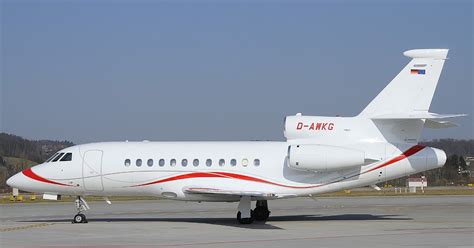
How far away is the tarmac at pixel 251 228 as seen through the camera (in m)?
19.1

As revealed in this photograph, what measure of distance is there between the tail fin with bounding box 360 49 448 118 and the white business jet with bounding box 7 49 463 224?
35 mm

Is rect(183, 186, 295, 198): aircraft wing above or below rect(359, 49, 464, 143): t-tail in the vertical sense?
below

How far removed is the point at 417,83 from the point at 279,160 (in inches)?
222

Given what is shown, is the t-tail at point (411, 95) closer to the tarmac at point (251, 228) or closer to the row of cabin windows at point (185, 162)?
the tarmac at point (251, 228)

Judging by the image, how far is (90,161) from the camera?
26.8 metres

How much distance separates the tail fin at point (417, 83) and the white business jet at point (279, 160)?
4 centimetres

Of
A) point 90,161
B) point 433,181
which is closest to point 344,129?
point 90,161

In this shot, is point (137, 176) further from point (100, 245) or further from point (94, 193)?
point (100, 245)

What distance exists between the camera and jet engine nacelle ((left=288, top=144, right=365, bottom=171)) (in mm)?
24828

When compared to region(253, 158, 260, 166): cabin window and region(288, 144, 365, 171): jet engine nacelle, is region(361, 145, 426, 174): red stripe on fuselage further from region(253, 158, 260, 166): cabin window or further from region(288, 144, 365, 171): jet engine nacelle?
region(253, 158, 260, 166): cabin window

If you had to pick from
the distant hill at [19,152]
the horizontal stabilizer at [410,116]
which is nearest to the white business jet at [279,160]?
the horizontal stabilizer at [410,116]

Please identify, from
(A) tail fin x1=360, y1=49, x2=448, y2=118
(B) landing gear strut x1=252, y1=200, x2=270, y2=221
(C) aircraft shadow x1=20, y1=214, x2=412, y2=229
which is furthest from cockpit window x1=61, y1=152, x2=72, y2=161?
(A) tail fin x1=360, y1=49, x2=448, y2=118

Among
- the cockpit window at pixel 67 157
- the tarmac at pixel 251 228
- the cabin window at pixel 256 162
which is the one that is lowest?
the tarmac at pixel 251 228

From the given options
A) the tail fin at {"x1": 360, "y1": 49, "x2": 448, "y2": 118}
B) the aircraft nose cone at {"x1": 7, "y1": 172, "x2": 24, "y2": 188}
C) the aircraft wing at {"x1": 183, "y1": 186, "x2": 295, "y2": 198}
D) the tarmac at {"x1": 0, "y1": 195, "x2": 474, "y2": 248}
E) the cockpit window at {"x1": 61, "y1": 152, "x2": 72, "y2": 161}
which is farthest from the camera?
the cockpit window at {"x1": 61, "y1": 152, "x2": 72, "y2": 161}
